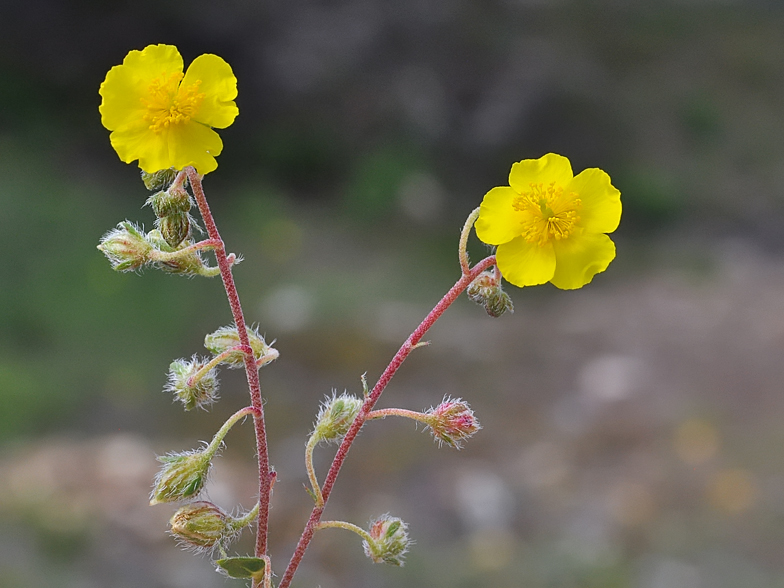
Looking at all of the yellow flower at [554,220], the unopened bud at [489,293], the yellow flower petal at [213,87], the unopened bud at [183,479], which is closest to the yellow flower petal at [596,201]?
the yellow flower at [554,220]

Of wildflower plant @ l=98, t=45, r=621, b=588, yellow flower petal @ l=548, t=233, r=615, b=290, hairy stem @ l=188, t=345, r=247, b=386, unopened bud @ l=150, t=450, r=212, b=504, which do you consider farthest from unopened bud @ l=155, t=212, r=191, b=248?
yellow flower petal @ l=548, t=233, r=615, b=290

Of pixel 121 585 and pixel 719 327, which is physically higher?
pixel 719 327

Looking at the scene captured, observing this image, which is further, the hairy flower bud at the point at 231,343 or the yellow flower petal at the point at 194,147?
the hairy flower bud at the point at 231,343

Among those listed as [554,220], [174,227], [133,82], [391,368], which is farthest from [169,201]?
[554,220]

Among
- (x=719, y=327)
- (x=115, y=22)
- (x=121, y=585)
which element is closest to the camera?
(x=121, y=585)

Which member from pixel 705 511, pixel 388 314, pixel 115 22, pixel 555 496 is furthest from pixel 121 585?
pixel 115 22

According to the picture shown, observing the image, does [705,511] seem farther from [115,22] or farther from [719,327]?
[115,22]

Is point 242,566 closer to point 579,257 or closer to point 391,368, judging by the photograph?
point 391,368

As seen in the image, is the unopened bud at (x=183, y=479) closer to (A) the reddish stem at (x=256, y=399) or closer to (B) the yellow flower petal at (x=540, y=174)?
(A) the reddish stem at (x=256, y=399)
